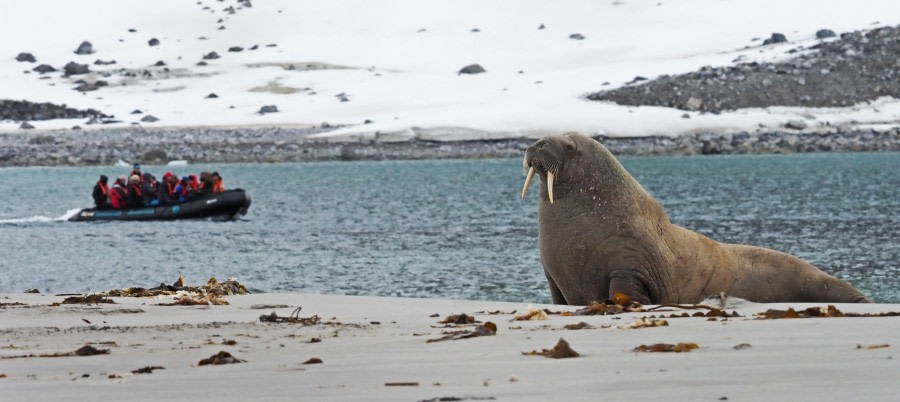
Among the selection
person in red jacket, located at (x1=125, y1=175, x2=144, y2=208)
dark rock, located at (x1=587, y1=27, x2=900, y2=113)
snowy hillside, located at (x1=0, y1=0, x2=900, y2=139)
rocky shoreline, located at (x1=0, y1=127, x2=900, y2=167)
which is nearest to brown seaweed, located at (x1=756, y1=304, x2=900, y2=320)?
person in red jacket, located at (x1=125, y1=175, x2=144, y2=208)

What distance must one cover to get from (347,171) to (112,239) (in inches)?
1279

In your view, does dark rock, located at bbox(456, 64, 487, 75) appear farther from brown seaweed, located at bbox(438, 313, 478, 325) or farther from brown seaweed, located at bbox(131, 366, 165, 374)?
brown seaweed, located at bbox(131, 366, 165, 374)

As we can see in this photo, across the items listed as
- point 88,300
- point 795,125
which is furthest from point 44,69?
point 88,300

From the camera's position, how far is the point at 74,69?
92688mm

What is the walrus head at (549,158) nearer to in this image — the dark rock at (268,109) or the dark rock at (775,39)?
the dark rock at (268,109)

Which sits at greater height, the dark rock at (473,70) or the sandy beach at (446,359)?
the dark rock at (473,70)

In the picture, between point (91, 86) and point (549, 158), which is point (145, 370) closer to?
point (549, 158)

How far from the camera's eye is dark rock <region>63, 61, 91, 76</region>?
9257 centimetres

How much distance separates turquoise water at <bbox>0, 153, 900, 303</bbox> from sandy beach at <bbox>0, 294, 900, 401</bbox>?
7.34 metres

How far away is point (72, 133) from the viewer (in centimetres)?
7281

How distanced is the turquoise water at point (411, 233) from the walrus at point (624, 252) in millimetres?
4521

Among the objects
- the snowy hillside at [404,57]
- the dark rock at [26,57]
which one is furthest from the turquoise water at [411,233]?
the dark rock at [26,57]

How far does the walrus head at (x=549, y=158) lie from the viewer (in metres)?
9.82

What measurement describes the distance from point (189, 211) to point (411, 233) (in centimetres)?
626
